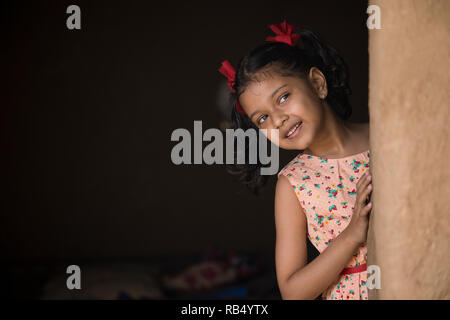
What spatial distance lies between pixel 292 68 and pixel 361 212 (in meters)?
0.55

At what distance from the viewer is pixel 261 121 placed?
1238 mm

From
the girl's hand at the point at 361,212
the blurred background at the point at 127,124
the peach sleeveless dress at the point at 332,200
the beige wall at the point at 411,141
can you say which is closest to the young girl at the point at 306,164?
the peach sleeveless dress at the point at 332,200

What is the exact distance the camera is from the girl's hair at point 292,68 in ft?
4.23

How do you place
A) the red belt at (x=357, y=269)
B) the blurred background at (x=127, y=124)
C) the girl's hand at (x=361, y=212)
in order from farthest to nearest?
the blurred background at (x=127, y=124) < the red belt at (x=357, y=269) < the girl's hand at (x=361, y=212)

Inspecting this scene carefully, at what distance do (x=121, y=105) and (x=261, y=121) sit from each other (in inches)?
109

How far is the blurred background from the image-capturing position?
11.9 feet

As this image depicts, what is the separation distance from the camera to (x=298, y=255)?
3.84ft

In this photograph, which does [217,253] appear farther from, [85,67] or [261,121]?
[261,121]

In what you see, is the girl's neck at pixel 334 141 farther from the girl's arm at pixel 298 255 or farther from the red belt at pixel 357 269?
the red belt at pixel 357 269

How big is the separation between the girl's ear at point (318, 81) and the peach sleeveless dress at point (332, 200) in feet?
0.71

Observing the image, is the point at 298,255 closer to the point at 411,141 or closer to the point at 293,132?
the point at 293,132

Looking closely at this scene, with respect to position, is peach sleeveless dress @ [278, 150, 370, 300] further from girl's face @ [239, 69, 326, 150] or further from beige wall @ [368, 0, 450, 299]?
beige wall @ [368, 0, 450, 299]

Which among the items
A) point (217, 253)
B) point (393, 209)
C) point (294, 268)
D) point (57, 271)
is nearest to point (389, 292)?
point (393, 209)

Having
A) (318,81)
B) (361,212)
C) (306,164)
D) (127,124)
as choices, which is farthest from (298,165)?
(127,124)
